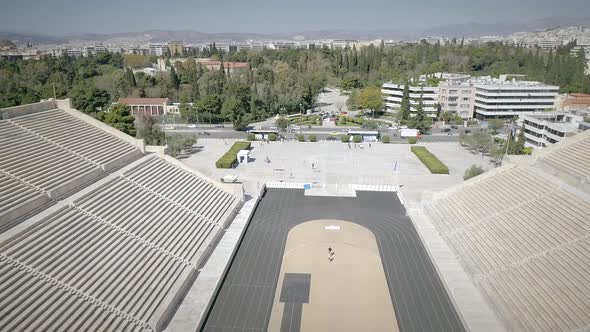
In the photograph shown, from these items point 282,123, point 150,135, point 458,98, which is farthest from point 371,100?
point 150,135

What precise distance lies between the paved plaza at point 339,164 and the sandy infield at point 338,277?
7133 millimetres

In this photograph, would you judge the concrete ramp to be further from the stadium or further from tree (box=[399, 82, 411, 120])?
tree (box=[399, 82, 411, 120])

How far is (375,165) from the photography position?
36750 mm

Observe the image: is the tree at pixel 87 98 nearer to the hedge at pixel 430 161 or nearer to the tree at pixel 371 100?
the tree at pixel 371 100

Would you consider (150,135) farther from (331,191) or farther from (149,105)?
(149,105)

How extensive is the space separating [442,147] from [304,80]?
36479 millimetres

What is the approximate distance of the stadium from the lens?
47.5 feet

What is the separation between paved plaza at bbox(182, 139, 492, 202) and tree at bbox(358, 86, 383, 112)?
60.6ft

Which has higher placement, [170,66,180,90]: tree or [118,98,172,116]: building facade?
[170,66,180,90]: tree

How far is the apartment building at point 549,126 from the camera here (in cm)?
3847

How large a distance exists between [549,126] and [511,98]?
22736 mm

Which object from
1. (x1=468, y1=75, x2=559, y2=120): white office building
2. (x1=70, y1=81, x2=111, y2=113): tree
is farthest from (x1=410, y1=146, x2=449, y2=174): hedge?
(x1=70, y1=81, x2=111, y2=113): tree

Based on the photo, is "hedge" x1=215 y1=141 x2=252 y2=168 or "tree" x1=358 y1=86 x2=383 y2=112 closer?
"hedge" x1=215 y1=141 x2=252 y2=168

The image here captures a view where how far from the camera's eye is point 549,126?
131 ft
